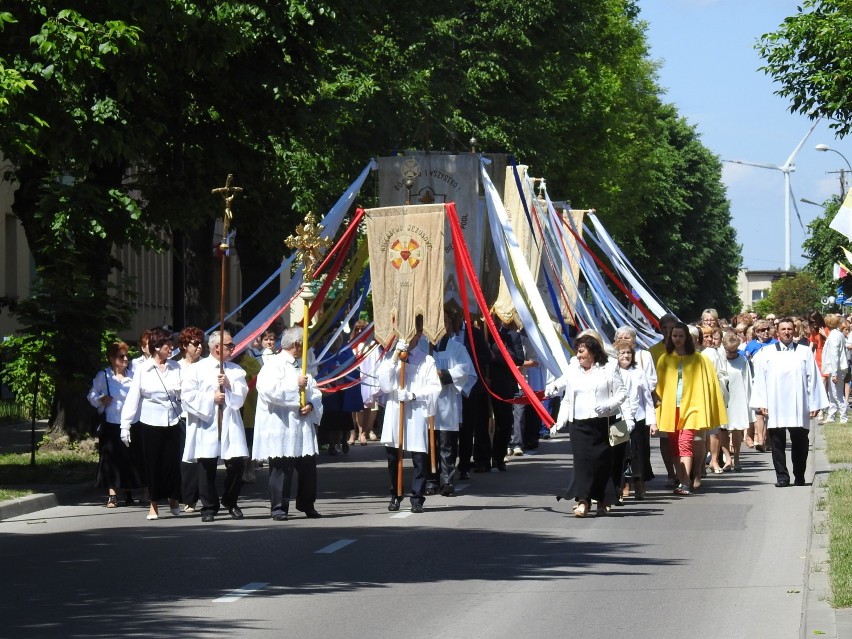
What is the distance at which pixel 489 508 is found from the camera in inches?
653

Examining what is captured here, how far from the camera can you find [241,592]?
421 inches

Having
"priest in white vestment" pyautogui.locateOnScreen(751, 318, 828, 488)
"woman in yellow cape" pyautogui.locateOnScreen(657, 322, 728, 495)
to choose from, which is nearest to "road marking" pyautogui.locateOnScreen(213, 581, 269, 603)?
"woman in yellow cape" pyautogui.locateOnScreen(657, 322, 728, 495)

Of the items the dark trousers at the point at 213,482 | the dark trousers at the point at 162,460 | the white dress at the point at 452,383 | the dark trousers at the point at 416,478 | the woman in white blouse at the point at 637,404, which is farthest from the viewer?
the white dress at the point at 452,383

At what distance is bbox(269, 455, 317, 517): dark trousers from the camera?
612 inches

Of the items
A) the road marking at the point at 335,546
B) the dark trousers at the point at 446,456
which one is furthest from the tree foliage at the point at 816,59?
the road marking at the point at 335,546

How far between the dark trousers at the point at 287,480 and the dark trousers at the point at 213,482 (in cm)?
37

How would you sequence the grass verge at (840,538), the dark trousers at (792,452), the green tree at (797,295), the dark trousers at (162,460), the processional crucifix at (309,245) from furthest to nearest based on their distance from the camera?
1. the green tree at (797,295)
2. the dark trousers at (792,452)
3. the processional crucifix at (309,245)
4. the dark trousers at (162,460)
5. the grass verge at (840,538)

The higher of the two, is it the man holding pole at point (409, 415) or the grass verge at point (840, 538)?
the man holding pole at point (409, 415)

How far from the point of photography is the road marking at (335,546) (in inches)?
507

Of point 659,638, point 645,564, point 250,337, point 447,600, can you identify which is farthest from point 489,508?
point 659,638

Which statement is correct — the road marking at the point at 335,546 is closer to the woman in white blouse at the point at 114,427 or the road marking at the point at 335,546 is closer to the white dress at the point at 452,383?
the white dress at the point at 452,383

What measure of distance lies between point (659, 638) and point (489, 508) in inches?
302

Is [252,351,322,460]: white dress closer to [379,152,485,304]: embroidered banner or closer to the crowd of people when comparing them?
the crowd of people

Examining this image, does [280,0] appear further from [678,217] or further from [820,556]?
[678,217]
